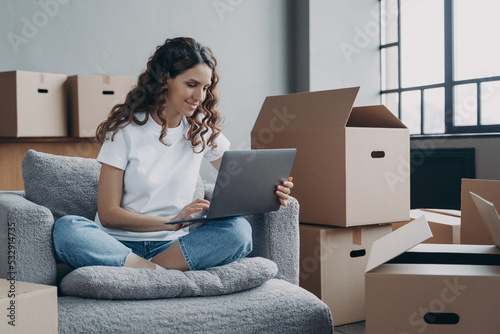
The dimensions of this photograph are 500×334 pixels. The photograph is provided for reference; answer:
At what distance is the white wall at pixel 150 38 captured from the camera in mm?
2764

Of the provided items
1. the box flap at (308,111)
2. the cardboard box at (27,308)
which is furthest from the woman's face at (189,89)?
the cardboard box at (27,308)

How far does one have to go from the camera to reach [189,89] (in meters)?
1.54

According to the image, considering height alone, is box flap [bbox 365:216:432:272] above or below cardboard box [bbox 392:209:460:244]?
above

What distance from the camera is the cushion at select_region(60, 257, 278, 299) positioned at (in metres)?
1.16

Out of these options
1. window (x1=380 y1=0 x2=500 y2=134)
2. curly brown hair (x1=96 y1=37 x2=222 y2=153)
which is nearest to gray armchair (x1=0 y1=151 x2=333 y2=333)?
curly brown hair (x1=96 y1=37 x2=222 y2=153)

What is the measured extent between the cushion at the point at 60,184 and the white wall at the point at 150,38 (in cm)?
140

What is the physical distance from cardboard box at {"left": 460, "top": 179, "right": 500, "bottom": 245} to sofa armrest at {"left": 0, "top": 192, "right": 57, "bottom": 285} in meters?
1.28

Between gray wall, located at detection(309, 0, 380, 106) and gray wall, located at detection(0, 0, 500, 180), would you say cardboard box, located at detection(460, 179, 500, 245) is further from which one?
gray wall, located at detection(309, 0, 380, 106)

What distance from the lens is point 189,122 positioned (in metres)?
1.62

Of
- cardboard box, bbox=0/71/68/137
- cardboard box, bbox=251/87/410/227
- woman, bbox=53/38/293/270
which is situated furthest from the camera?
cardboard box, bbox=0/71/68/137

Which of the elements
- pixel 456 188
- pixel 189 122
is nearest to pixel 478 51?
pixel 456 188

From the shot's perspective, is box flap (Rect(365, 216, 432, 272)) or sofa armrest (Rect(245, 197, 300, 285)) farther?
sofa armrest (Rect(245, 197, 300, 285))

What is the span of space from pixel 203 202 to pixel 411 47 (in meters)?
2.67

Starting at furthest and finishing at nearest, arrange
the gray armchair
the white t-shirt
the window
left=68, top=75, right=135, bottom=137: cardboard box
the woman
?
the window
left=68, top=75, right=135, bottom=137: cardboard box
the white t-shirt
the woman
the gray armchair
